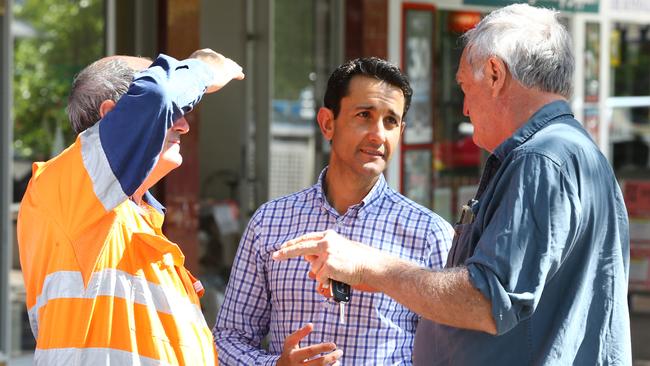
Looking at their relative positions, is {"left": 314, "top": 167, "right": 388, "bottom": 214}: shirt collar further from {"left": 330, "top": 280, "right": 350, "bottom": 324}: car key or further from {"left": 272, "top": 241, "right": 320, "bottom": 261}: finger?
{"left": 272, "top": 241, "right": 320, "bottom": 261}: finger

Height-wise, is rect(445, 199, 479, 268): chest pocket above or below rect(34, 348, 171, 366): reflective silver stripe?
above

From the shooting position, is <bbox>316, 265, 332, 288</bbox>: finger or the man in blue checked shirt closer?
<bbox>316, 265, 332, 288</bbox>: finger

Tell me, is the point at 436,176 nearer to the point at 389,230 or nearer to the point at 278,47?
the point at 278,47

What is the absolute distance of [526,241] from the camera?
240cm

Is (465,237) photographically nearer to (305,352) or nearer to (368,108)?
(305,352)

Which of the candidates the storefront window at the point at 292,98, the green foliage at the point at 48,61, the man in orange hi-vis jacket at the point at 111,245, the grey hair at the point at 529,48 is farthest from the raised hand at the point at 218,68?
the storefront window at the point at 292,98

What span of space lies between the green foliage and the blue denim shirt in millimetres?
5165

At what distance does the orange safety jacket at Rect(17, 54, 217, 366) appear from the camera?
7.80ft

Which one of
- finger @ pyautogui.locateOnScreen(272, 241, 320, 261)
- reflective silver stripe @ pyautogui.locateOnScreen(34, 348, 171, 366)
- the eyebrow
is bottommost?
reflective silver stripe @ pyautogui.locateOnScreen(34, 348, 171, 366)

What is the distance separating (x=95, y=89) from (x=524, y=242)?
1.09m

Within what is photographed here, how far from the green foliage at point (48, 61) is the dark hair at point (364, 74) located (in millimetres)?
4099

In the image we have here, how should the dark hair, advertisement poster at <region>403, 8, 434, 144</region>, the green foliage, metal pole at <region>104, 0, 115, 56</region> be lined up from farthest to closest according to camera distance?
advertisement poster at <region>403, 8, 434, 144</region>
the green foliage
metal pole at <region>104, 0, 115, 56</region>
the dark hair

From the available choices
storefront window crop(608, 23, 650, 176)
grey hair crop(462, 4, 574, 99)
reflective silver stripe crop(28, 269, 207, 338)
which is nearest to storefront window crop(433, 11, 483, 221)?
storefront window crop(608, 23, 650, 176)

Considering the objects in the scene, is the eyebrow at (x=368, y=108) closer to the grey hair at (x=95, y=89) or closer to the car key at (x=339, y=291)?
the car key at (x=339, y=291)
